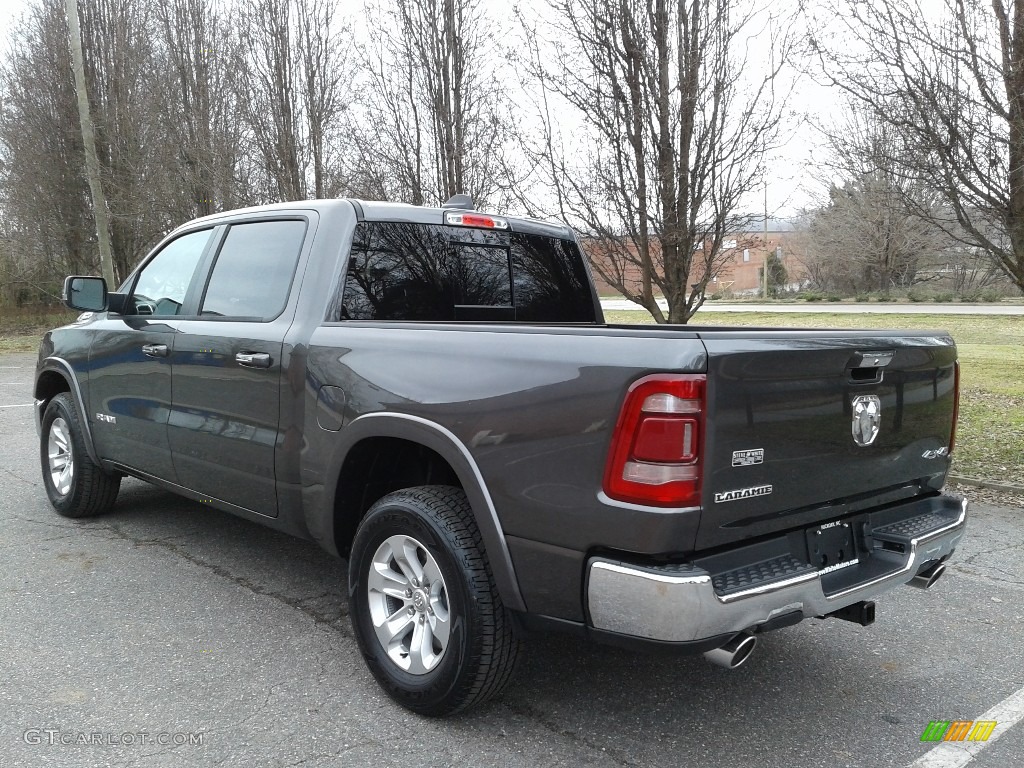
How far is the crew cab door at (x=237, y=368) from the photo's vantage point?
12.0ft

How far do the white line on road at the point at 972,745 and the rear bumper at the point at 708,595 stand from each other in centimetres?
55

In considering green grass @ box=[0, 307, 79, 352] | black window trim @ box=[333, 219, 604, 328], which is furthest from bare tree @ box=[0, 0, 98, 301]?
black window trim @ box=[333, 219, 604, 328]

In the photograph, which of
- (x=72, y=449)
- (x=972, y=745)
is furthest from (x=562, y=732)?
(x=72, y=449)

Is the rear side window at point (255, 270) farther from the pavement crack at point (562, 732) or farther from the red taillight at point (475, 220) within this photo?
the pavement crack at point (562, 732)

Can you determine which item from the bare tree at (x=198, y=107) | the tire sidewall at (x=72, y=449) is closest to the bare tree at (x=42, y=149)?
the bare tree at (x=198, y=107)

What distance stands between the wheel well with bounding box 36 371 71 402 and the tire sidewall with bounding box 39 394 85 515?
124mm

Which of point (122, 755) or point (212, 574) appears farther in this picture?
point (212, 574)

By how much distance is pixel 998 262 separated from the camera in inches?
271

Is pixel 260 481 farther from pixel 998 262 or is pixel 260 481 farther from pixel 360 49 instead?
pixel 360 49

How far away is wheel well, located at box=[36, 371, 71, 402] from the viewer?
18.5 ft

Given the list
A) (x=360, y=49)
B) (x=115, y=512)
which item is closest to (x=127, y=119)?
(x=360, y=49)

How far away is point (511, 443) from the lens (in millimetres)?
2646

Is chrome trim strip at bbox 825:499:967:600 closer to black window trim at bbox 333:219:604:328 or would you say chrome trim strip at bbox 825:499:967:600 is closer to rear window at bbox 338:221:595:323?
black window trim at bbox 333:219:604:328

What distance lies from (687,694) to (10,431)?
26.8 feet
